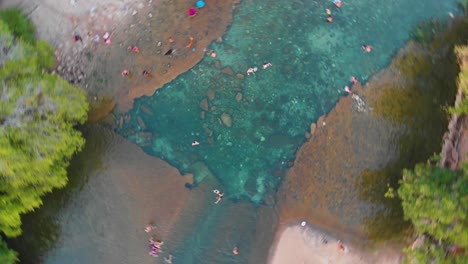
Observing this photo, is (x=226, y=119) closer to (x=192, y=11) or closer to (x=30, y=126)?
(x=192, y=11)

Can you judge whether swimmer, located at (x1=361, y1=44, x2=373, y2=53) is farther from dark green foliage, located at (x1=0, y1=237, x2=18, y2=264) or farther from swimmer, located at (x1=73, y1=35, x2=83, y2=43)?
dark green foliage, located at (x1=0, y1=237, x2=18, y2=264)

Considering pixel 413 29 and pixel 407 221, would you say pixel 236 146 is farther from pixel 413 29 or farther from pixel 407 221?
pixel 413 29

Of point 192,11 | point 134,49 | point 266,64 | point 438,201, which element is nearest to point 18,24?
point 134,49

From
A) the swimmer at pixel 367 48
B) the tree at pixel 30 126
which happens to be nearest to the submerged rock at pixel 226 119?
the tree at pixel 30 126

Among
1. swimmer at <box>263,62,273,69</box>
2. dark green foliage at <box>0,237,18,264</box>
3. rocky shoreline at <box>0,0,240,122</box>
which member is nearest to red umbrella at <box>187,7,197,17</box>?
rocky shoreline at <box>0,0,240,122</box>

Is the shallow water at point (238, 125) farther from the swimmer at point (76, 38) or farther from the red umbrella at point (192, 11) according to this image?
the swimmer at point (76, 38)

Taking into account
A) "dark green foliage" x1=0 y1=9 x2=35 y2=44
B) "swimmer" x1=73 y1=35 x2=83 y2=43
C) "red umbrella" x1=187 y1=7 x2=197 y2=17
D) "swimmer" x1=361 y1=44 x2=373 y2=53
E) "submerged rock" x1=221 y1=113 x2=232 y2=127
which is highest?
"dark green foliage" x1=0 y1=9 x2=35 y2=44
